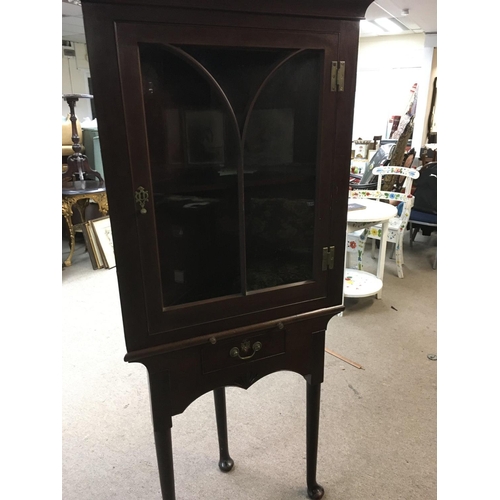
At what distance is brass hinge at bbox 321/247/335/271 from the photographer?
Result: 3.34ft

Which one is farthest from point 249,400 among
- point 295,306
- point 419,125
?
point 419,125

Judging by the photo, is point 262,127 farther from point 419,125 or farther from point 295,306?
point 419,125

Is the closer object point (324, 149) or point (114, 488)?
point (324, 149)

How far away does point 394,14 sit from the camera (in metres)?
5.07

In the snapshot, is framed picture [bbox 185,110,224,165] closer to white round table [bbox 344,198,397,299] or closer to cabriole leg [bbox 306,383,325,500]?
cabriole leg [bbox 306,383,325,500]

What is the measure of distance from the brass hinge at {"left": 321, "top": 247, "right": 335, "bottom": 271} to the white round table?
1.34 m

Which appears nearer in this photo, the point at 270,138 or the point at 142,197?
the point at 142,197

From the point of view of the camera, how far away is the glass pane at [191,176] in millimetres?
810

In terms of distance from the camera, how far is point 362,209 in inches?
103

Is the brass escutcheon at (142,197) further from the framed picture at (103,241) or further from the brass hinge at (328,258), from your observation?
the framed picture at (103,241)

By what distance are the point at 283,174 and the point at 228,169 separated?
0.47 ft

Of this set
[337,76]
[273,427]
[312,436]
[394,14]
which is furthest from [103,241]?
[394,14]

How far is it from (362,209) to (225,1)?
6.61ft

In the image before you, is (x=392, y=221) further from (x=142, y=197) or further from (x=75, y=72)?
(x=75, y=72)
